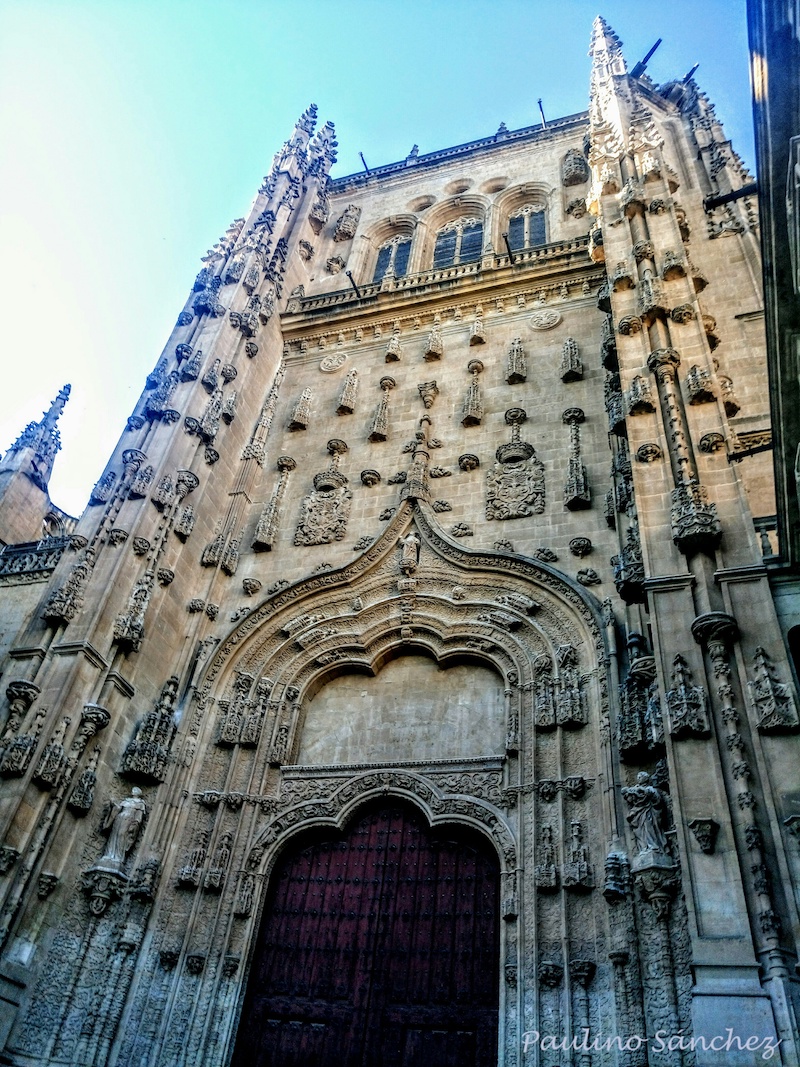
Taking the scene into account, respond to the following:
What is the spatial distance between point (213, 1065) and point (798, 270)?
34.5ft

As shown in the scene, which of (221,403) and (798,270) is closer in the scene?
(798,270)

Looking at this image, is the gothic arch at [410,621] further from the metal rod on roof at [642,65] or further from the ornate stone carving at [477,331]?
the metal rod on roof at [642,65]

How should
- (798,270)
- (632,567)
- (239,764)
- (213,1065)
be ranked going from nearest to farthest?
(798,270)
(213,1065)
(632,567)
(239,764)

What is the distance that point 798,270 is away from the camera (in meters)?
7.70

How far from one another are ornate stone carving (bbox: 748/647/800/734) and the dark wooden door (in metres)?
4.12

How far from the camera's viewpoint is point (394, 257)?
22922 mm

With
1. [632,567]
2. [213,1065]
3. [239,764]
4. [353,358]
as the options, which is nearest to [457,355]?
[353,358]

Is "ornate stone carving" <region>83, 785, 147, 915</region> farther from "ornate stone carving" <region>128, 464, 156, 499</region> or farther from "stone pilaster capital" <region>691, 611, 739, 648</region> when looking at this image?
"stone pilaster capital" <region>691, 611, 739, 648</region>

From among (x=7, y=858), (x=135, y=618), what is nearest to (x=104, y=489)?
(x=135, y=618)

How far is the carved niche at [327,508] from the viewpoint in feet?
47.7

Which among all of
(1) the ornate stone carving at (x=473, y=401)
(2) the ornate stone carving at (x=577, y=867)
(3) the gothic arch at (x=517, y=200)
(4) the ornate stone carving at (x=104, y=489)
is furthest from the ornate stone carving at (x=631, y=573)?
(3) the gothic arch at (x=517, y=200)

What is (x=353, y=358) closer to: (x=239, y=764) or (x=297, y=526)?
(x=297, y=526)

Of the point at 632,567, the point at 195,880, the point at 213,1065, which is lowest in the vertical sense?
the point at 213,1065

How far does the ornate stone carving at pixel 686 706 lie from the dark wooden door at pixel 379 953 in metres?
3.47
